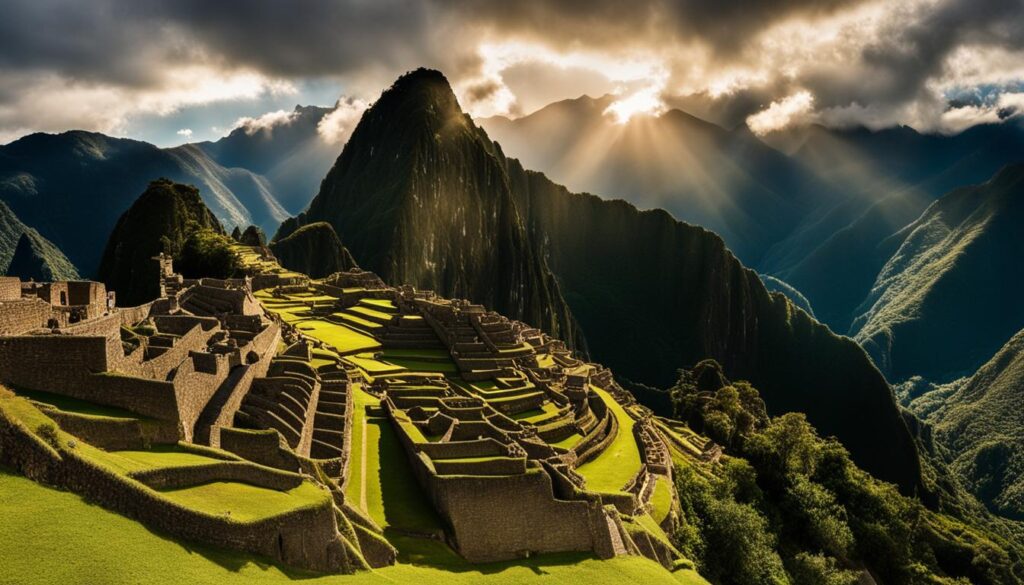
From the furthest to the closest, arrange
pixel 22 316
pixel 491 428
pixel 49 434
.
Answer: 1. pixel 491 428
2. pixel 22 316
3. pixel 49 434

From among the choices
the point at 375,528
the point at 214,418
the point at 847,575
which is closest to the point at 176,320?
the point at 214,418

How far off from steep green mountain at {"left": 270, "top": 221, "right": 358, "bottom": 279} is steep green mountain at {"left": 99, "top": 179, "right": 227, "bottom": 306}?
37642 mm

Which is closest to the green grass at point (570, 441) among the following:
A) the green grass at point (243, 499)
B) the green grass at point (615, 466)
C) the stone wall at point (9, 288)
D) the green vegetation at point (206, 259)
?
the green grass at point (615, 466)

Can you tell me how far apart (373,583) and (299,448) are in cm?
1008

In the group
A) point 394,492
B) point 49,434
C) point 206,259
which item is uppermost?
point 206,259

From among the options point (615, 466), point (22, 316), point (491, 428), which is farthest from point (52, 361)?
point (615, 466)

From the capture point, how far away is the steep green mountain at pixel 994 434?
5561 inches

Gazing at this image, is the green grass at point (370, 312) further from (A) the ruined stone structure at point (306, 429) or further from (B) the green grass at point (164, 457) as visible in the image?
(B) the green grass at point (164, 457)

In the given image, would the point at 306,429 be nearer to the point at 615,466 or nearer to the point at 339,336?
the point at 615,466

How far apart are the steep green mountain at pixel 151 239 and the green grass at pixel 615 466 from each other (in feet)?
193

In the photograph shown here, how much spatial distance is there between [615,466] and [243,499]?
29.4m

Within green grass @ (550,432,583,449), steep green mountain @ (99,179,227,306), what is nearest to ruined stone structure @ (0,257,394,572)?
green grass @ (550,432,583,449)

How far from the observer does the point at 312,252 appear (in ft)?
491

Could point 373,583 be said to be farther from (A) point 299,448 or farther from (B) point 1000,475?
(B) point 1000,475
